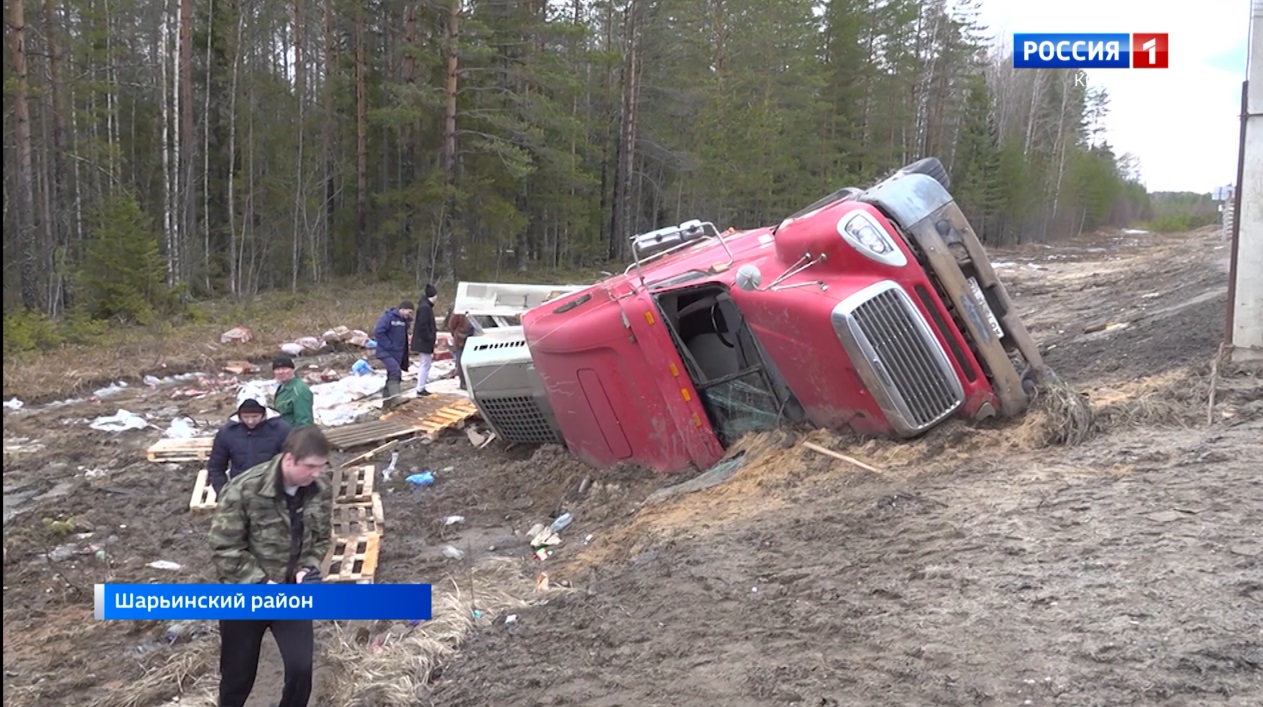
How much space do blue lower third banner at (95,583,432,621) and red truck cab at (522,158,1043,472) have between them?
2806 mm

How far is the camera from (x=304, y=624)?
11.9ft

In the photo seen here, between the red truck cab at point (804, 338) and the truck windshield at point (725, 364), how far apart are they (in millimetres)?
10

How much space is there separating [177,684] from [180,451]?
192 inches

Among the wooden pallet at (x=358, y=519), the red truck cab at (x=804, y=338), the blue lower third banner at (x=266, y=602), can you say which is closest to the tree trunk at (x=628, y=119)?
the wooden pallet at (x=358, y=519)

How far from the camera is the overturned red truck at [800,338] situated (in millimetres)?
5020

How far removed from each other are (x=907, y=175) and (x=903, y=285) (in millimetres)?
984

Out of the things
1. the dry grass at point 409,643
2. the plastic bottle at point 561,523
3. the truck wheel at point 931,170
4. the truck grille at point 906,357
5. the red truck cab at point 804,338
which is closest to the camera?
the dry grass at point 409,643

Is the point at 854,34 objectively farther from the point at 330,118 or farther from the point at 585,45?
the point at 330,118

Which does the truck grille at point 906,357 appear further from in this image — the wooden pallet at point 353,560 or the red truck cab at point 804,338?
the wooden pallet at point 353,560

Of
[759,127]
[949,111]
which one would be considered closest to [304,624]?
[759,127]

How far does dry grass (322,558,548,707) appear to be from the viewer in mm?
3869

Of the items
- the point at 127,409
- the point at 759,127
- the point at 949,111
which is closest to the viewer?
the point at 127,409

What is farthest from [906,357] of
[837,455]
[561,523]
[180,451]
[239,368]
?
[239,368]

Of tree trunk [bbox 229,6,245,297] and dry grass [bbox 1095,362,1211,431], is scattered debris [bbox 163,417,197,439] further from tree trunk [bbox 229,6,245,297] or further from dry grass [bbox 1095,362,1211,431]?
tree trunk [bbox 229,6,245,297]
